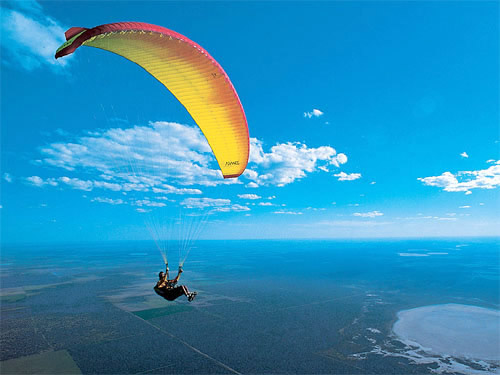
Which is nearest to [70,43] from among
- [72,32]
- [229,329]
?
[72,32]

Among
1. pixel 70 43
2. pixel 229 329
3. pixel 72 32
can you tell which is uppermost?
pixel 72 32

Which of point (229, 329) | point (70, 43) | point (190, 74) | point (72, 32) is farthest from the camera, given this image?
point (229, 329)

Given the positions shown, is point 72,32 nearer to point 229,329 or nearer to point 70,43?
point 70,43

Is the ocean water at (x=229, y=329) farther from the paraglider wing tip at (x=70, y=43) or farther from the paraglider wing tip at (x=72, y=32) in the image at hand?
the paraglider wing tip at (x=72, y=32)

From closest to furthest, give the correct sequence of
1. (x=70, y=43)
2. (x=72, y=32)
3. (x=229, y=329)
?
(x=70, y=43)
(x=72, y=32)
(x=229, y=329)

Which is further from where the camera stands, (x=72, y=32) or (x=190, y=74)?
(x=190, y=74)

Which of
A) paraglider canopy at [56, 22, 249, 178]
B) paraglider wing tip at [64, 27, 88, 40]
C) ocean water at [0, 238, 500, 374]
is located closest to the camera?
paraglider wing tip at [64, 27, 88, 40]

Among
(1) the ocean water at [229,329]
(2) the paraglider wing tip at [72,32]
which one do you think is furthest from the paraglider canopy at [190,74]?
(1) the ocean water at [229,329]

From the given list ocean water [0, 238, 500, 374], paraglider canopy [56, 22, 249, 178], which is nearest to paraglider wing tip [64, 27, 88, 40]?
paraglider canopy [56, 22, 249, 178]

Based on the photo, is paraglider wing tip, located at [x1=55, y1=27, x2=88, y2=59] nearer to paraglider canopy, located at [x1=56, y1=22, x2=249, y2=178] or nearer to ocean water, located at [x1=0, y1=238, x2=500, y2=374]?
paraglider canopy, located at [x1=56, y1=22, x2=249, y2=178]
